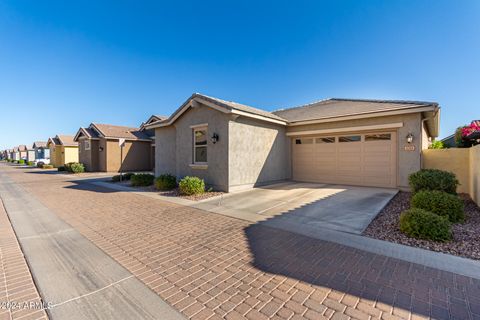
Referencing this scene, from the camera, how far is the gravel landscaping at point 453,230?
12.7 feet

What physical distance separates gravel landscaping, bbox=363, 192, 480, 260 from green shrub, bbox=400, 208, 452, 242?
0.38 feet

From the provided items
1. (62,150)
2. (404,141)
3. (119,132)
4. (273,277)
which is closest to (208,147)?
(273,277)

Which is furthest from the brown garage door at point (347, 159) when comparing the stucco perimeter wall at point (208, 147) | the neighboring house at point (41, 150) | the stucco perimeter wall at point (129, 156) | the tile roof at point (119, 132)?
the neighboring house at point (41, 150)

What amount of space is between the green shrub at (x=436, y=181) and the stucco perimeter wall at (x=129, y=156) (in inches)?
933

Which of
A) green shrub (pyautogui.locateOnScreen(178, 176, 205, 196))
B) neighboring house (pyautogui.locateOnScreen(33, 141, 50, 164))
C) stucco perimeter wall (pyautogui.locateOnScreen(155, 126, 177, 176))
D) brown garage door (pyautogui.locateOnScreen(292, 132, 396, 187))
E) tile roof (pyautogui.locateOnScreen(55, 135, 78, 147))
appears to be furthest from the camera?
neighboring house (pyautogui.locateOnScreen(33, 141, 50, 164))

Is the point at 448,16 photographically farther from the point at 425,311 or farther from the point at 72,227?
the point at 72,227

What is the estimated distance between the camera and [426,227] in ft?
14.0

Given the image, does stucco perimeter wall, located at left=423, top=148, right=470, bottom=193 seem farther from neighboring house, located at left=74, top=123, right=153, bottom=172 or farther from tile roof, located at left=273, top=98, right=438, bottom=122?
neighboring house, located at left=74, top=123, right=153, bottom=172

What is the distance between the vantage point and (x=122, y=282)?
290 centimetres

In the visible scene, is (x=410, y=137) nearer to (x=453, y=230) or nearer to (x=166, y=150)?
(x=453, y=230)

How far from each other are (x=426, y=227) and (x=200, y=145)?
9.23 m

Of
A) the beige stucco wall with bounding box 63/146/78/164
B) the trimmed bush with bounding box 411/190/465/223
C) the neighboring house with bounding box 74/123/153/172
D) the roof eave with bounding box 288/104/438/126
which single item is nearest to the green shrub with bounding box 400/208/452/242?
the trimmed bush with bounding box 411/190/465/223

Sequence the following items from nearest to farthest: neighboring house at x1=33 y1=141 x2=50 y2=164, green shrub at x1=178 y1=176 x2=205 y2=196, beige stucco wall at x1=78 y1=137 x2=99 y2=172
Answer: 1. green shrub at x1=178 y1=176 x2=205 y2=196
2. beige stucco wall at x1=78 y1=137 x2=99 y2=172
3. neighboring house at x1=33 y1=141 x2=50 y2=164

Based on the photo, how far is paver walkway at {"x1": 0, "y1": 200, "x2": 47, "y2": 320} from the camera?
7.66ft
